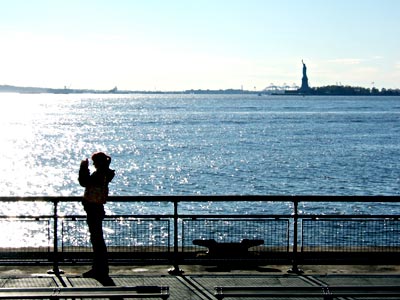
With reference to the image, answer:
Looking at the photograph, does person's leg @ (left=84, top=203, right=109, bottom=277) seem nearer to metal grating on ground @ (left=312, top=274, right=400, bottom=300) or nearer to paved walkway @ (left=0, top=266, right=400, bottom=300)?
paved walkway @ (left=0, top=266, right=400, bottom=300)

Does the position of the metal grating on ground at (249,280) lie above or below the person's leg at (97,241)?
below

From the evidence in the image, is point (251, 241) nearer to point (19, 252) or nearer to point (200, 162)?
point (19, 252)

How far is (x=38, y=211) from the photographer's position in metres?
39.0

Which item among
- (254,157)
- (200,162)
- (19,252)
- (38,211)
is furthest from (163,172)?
(19,252)

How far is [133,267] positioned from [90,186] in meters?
1.55

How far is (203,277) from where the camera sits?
10.2 metres

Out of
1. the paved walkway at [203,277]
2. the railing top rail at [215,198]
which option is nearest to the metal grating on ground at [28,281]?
the paved walkway at [203,277]

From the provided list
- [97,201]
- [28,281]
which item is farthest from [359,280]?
[28,281]

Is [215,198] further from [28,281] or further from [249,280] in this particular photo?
[28,281]

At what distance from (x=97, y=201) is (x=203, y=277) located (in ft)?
5.80

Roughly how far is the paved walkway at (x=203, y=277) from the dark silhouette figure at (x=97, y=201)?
0.20 m

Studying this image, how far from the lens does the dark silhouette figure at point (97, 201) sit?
1002 centimetres

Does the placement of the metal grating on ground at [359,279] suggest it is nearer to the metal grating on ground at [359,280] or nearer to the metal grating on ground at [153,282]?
the metal grating on ground at [359,280]

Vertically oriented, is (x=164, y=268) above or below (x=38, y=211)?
above
